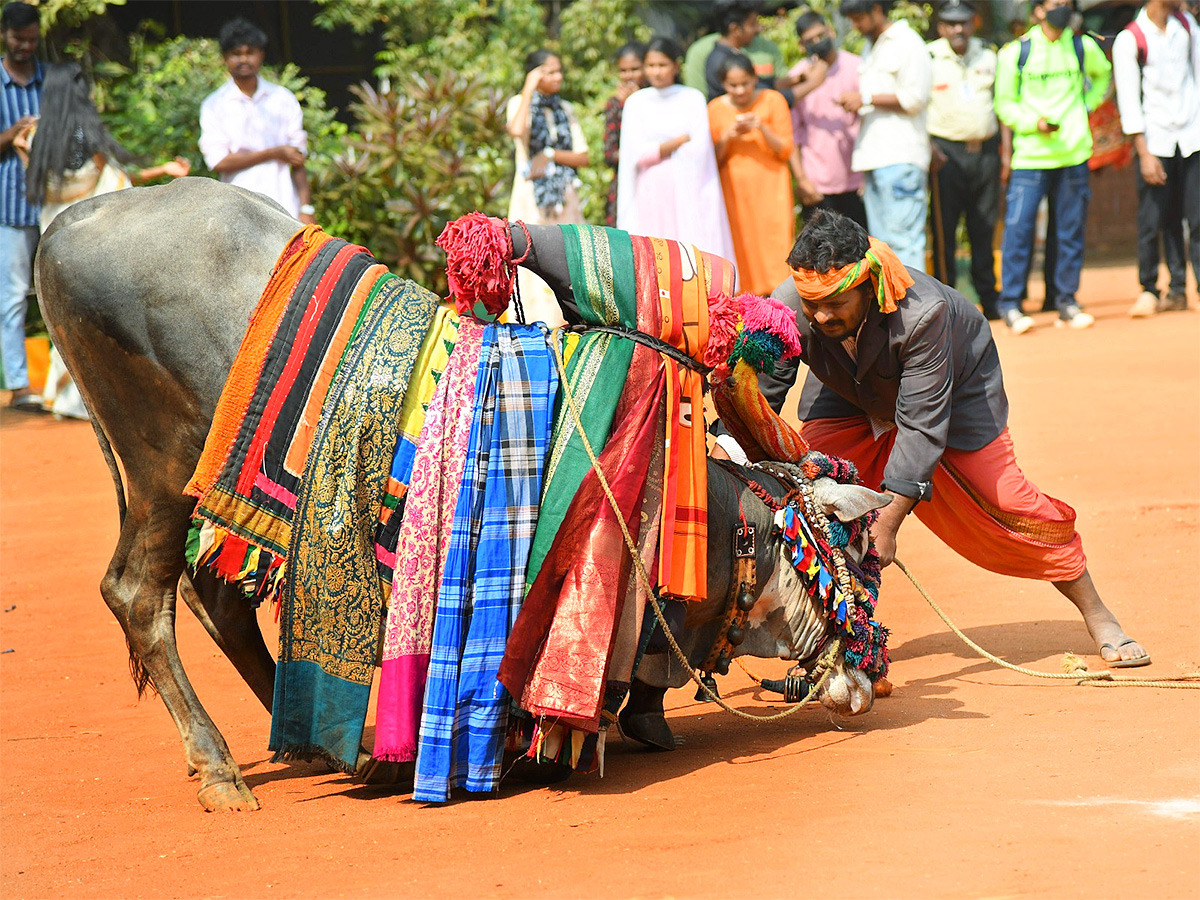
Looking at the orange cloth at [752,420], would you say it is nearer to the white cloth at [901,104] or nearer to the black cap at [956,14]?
the white cloth at [901,104]

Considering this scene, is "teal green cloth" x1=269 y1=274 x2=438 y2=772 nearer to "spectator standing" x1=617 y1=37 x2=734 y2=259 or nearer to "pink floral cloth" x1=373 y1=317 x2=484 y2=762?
"pink floral cloth" x1=373 y1=317 x2=484 y2=762

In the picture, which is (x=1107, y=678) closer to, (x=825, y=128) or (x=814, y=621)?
(x=814, y=621)

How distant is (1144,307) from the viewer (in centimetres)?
1294

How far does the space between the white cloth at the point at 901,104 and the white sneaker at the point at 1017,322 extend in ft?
5.06

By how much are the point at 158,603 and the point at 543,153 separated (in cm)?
770

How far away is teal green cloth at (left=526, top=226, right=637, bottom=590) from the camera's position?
4.47m

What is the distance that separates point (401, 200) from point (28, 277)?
3.52 metres

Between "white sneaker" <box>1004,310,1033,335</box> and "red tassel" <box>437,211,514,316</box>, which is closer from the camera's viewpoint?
"red tassel" <box>437,211,514,316</box>

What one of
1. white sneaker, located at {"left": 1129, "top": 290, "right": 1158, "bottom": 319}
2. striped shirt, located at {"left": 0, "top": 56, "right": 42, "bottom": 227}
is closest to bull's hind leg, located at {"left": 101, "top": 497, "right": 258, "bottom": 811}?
striped shirt, located at {"left": 0, "top": 56, "right": 42, "bottom": 227}

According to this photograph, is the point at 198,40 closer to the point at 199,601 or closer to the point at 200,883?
the point at 199,601

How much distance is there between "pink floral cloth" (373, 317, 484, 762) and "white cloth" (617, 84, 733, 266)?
7.25 meters

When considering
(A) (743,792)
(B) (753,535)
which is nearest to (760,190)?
(B) (753,535)

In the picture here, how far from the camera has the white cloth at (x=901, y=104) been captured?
12.1m

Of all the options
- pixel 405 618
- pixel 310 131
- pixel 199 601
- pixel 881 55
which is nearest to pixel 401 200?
pixel 310 131
